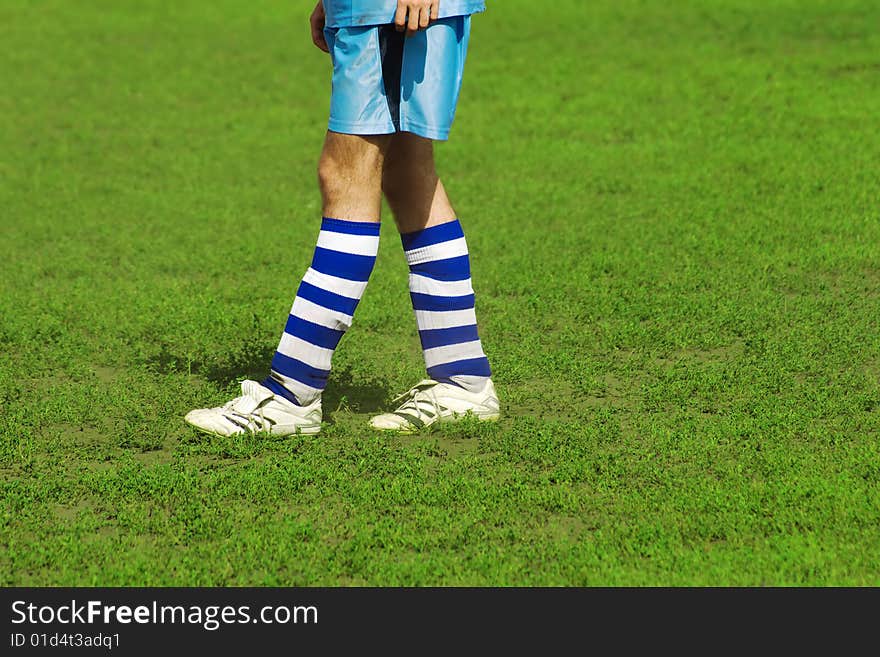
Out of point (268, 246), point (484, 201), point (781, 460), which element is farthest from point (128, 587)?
point (484, 201)

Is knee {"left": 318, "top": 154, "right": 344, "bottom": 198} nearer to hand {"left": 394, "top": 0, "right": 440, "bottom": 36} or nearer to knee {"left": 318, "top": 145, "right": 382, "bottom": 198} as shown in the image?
knee {"left": 318, "top": 145, "right": 382, "bottom": 198}

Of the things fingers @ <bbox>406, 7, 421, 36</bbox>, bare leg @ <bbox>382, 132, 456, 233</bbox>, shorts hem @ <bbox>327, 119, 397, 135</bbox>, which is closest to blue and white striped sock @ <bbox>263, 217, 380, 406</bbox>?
bare leg @ <bbox>382, 132, 456, 233</bbox>

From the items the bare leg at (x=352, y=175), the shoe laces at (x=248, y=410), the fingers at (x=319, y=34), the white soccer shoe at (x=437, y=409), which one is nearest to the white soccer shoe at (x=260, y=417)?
the shoe laces at (x=248, y=410)

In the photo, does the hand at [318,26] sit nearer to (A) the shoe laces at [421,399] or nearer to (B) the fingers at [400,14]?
(B) the fingers at [400,14]

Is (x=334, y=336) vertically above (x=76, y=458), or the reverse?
(x=334, y=336)

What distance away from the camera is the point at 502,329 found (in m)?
6.12

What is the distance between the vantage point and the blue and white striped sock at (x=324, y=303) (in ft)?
14.8

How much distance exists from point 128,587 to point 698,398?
8.19 feet

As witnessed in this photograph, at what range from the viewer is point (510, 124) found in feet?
36.4

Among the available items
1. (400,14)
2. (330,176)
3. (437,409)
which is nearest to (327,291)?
(330,176)

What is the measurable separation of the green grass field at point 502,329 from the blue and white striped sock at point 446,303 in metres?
0.24

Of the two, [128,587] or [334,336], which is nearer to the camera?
[128,587]
